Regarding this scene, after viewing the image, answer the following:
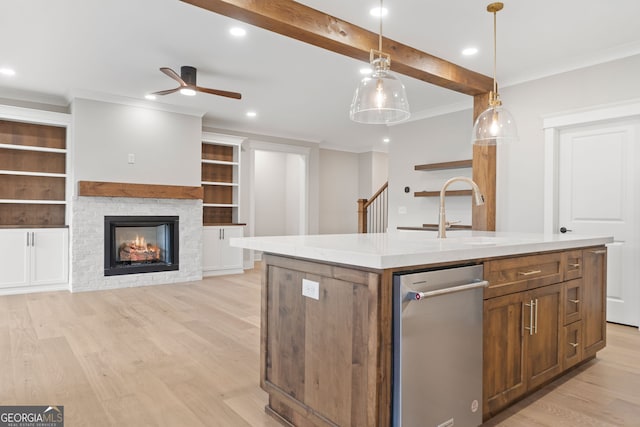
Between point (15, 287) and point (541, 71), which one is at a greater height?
point (541, 71)

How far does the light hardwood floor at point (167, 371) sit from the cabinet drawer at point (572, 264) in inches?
26.9

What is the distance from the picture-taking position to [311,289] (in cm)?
178

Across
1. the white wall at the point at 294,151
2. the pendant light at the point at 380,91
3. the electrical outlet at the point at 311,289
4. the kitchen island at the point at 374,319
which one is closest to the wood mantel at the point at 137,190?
the white wall at the point at 294,151

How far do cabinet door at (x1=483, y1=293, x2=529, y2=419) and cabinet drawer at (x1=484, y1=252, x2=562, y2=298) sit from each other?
0.16 feet

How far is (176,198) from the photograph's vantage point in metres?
5.91

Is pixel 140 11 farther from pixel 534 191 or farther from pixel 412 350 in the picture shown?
pixel 534 191

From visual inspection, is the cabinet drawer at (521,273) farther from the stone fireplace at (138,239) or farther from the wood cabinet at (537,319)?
the stone fireplace at (138,239)

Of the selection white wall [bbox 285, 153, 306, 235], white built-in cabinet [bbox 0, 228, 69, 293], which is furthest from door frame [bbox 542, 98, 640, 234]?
white built-in cabinet [bbox 0, 228, 69, 293]

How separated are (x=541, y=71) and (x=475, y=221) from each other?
1785 mm

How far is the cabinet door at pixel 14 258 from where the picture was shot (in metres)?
4.93

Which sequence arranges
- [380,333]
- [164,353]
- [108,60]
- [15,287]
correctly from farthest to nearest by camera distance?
[15,287] < [108,60] < [164,353] < [380,333]

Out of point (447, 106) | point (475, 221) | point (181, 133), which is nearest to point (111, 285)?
point (181, 133)

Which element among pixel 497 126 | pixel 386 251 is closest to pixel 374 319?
pixel 386 251

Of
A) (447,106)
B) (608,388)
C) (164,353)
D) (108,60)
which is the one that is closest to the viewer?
(608,388)
